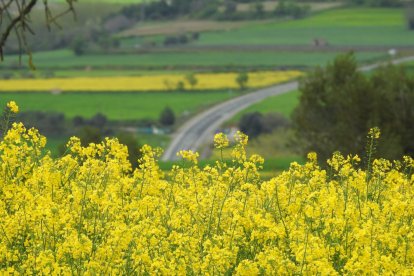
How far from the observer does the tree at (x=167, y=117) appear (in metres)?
84.6

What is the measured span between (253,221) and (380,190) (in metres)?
1.38

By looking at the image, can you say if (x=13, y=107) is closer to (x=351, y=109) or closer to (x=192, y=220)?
(x=192, y=220)

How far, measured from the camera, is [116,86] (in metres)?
99.3

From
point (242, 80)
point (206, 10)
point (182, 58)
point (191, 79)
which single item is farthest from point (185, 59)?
point (206, 10)

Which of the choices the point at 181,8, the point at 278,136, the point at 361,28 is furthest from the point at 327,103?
the point at 181,8

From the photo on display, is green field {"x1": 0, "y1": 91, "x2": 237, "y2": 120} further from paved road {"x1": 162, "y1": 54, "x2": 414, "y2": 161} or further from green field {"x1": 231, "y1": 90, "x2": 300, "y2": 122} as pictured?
green field {"x1": 231, "y1": 90, "x2": 300, "y2": 122}

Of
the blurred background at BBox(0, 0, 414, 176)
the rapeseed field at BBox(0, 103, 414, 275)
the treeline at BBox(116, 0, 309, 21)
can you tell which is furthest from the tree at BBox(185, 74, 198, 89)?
the rapeseed field at BBox(0, 103, 414, 275)

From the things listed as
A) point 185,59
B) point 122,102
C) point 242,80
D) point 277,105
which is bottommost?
point 122,102

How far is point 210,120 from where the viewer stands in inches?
3393

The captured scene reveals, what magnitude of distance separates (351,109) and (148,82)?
2511 inches

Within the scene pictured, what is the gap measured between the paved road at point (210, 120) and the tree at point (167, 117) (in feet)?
3.58

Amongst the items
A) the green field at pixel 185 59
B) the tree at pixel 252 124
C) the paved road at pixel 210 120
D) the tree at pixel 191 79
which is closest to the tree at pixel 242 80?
the paved road at pixel 210 120

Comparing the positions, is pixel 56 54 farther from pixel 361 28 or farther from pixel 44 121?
pixel 44 121

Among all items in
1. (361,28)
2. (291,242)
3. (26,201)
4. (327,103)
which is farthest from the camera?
(361,28)
